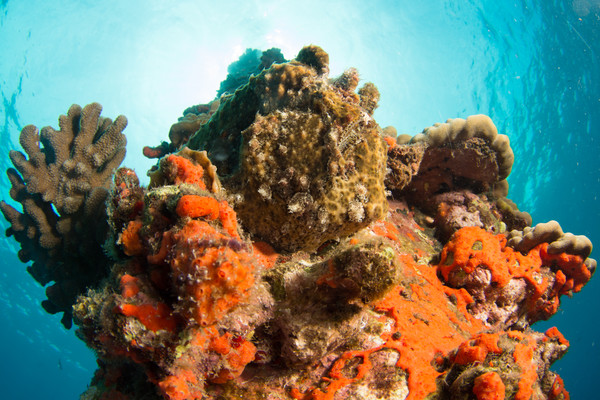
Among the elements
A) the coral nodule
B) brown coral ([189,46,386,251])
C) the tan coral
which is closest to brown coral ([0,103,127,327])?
the coral nodule

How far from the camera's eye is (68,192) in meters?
4.50

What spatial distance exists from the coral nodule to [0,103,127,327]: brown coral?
0.02m

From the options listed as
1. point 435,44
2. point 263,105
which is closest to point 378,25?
point 435,44

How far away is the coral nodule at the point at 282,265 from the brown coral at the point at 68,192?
0.02 m

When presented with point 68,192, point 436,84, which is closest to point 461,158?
point 68,192

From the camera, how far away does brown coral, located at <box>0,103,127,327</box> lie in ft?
14.7

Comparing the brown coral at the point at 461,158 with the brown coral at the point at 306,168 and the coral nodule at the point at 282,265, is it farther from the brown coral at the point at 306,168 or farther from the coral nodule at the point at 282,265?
the brown coral at the point at 306,168

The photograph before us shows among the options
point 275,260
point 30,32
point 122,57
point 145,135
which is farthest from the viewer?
point 145,135

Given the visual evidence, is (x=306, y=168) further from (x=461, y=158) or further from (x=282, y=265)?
(x=461, y=158)

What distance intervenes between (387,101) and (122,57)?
1364 inches

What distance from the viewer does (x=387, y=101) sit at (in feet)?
133

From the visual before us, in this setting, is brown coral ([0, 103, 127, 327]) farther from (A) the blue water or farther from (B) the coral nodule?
(A) the blue water

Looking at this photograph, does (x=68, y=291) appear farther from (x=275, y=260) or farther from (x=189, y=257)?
(x=189, y=257)

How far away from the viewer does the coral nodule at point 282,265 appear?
2.11 m
